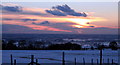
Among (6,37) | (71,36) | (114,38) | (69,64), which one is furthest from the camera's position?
(71,36)

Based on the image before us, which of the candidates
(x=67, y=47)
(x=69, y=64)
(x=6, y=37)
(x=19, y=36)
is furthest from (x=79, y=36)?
(x=69, y=64)

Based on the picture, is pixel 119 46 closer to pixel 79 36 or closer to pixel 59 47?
pixel 59 47

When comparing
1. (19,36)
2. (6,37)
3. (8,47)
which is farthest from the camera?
(19,36)

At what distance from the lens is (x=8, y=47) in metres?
19.6

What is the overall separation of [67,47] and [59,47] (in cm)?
73

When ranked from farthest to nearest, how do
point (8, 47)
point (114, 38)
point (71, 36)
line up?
1. point (71, 36)
2. point (114, 38)
3. point (8, 47)

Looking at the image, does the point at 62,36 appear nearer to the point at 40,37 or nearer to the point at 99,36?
the point at 40,37

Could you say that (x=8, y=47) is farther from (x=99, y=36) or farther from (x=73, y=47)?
(x=99, y=36)

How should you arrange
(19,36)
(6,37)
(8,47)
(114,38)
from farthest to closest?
(19,36) → (114,38) → (6,37) → (8,47)

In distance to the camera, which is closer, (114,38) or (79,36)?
(114,38)

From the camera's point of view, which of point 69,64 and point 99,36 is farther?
point 99,36

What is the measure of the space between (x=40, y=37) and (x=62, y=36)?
10.3ft

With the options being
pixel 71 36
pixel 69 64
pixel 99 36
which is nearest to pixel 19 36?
pixel 71 36

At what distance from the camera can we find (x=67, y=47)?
67.5 feet
